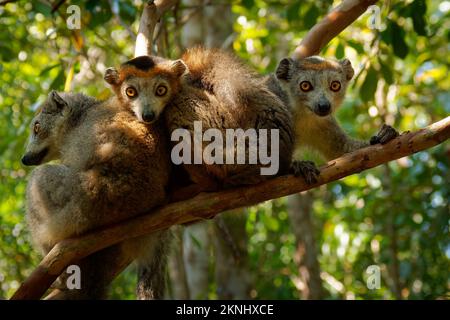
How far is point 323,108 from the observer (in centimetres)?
730

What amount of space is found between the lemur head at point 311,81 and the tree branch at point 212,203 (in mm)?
1473

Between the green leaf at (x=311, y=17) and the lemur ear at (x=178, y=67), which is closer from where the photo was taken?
the lemur ear at (x=178, y=67)

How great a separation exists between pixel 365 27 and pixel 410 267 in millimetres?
5552

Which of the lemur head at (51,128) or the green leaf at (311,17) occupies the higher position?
the green leaf at (311,17)

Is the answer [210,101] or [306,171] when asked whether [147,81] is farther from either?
[306,171]

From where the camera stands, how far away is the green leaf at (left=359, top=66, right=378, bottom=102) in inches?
365

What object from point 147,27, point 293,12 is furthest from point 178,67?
point 293,12

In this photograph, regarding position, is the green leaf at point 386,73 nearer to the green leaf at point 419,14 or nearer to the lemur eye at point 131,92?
the green leaf at point 419,14

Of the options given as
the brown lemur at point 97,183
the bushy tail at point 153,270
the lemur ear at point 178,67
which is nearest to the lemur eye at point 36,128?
the brown lemur at point 97,183

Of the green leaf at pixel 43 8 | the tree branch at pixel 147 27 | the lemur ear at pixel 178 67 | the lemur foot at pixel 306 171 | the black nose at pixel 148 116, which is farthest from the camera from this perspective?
the green leaf at pixel 43 8

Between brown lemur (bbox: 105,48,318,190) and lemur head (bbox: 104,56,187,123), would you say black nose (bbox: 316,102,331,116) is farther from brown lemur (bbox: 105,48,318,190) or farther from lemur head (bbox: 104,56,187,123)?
lemur head (bbox: 104,56,187,123)

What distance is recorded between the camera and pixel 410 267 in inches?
403

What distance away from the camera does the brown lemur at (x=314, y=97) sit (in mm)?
7605
